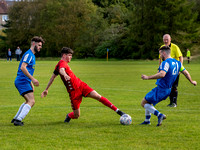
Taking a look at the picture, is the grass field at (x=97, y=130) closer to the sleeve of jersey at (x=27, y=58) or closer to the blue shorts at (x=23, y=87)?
the blue shorts at (x=23, y=87)

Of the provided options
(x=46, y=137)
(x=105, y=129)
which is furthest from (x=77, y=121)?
(x=46, y=137)

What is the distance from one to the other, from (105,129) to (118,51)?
62.7 m

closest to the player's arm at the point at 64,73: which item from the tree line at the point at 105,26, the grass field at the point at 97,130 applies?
the grass field at the point at 97,130

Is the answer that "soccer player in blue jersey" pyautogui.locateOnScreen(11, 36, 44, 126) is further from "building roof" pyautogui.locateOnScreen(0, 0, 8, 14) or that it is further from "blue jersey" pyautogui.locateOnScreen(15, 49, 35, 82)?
"building roof" pyautogui.locateOnScreen(0, 0, 8, 14)

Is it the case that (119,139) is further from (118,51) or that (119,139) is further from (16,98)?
(118,51)

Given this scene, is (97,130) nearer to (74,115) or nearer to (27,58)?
(74,115)

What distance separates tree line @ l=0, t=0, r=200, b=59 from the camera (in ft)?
215

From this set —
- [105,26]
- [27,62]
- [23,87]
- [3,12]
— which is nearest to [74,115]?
[23,87]

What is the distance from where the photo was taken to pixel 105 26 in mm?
72250

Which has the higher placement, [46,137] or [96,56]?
[46,137]

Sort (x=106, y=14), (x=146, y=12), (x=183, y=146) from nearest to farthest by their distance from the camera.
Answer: (x=183, y=146) < (x=146, y=12) < (x=106, y=14)

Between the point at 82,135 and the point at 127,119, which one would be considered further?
the point at 127,119

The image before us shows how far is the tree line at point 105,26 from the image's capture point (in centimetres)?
6562

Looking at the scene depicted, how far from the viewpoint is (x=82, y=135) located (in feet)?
21.6
